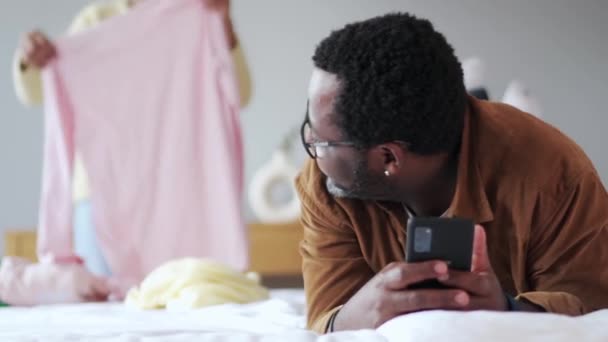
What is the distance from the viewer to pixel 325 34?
3.72m

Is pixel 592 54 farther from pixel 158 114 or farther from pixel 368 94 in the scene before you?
pixel 368 94

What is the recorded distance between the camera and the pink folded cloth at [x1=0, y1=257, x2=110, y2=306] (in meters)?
1.99

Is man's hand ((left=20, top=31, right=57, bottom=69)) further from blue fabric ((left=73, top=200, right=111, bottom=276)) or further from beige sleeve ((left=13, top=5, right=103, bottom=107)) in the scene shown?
blue fabric ((left=73, top=200, right=111, bottom=276))

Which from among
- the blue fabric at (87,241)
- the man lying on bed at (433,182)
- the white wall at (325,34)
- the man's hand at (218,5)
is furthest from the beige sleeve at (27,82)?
the man lying on bed at (433,182)

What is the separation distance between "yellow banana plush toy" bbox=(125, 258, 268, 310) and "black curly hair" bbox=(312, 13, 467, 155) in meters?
0.74

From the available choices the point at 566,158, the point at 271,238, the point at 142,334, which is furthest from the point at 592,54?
the point at 142,334

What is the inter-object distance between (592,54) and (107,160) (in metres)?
2.10

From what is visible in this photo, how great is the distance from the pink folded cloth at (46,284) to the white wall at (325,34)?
1667 mm

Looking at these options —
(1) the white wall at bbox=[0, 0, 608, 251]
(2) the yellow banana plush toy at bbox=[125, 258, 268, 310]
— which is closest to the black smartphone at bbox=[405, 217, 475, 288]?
(2) the yellow banana plush toy at bbox=[125, 258, 268, 310]

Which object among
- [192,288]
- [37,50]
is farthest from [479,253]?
[37,50]

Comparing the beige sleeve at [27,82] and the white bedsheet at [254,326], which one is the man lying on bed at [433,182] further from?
the beige sleeve at [27,82]

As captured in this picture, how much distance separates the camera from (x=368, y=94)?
3.69ft

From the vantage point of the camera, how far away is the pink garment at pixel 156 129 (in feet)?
8.11

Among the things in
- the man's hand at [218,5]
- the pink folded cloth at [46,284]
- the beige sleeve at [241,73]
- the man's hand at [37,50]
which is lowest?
the pink folded cloth at [46,284]
